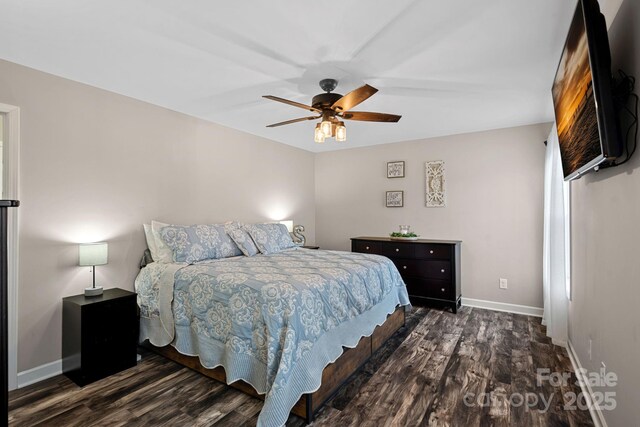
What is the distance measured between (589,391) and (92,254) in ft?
13.0

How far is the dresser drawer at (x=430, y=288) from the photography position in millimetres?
4207

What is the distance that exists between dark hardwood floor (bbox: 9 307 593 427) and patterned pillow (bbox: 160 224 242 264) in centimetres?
99

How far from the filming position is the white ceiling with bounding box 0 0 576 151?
1865 mm

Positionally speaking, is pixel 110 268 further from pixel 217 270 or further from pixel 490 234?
pixel 490 234

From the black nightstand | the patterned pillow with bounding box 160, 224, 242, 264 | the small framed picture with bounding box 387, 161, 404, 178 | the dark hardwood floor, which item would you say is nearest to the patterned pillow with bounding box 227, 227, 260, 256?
the patterned pillow with bounding box 160, 224, 242, 264

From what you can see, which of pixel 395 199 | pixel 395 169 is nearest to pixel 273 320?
pixel 395 199

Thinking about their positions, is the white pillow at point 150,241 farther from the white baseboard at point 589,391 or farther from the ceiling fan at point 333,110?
the white baseboard at point 589,391

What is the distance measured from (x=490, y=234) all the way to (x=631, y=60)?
10.8ft

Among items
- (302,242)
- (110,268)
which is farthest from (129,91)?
(302,242)

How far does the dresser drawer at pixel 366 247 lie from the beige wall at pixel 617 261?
8.75 ft

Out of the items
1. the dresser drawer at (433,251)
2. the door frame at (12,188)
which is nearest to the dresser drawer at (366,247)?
the dresser drawer at (433,251)

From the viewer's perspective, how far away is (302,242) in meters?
5.10

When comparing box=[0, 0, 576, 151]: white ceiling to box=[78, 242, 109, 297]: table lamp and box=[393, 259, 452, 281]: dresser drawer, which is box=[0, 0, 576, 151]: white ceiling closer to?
box=[78, 242, 109, 297]: table lamp

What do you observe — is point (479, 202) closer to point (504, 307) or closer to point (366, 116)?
point (504, 307)
